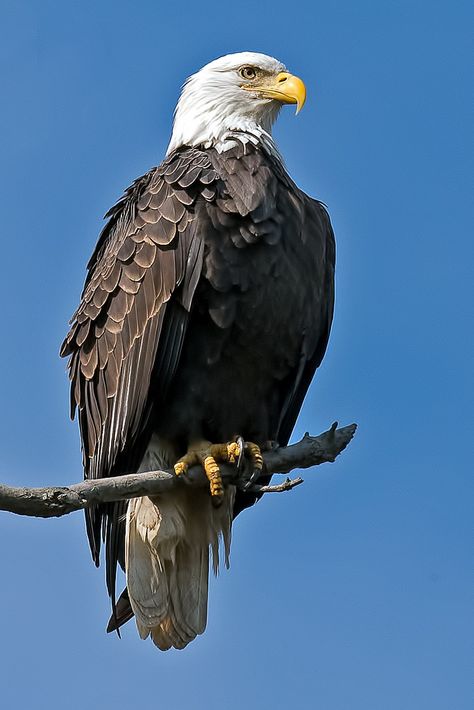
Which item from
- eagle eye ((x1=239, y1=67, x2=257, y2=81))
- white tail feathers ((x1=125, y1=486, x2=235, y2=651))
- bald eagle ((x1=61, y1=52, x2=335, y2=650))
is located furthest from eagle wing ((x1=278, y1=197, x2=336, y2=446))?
eagle eye ((x1=239, y1=67, x2=257, y2=81))

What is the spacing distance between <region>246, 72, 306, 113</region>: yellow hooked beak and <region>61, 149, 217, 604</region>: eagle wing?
72 centimetres

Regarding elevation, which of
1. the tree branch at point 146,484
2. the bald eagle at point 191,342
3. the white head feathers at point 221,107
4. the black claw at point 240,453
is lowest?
the tree branch at point 146,484

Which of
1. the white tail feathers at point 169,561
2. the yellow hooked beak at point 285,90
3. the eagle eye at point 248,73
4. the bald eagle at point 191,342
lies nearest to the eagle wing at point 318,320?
the bald eagle at point 191,342

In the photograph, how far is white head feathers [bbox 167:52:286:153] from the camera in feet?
24.3

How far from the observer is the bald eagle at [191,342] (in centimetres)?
661

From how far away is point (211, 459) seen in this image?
6.61 metres

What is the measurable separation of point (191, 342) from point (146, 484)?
1.08 meters

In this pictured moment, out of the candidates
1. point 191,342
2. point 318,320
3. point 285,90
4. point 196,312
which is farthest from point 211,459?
point 285,90

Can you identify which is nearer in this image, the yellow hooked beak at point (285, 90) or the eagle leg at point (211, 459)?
the eagle leg at point (211, 459)

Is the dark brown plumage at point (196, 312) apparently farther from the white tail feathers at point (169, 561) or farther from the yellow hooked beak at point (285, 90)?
the yellow hooked beak at point (285, 90)

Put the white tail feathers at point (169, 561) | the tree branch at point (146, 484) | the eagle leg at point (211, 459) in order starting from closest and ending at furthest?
the tree branch at point (146, 484), the eagle leg at point (211, 459), the white tail feathers at point (169, 561)

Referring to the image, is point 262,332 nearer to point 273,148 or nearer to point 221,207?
point 221,207

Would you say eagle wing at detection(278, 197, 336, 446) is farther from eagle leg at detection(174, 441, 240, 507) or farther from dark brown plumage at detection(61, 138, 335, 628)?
eagle leg at detection(174, 441, 240, 507)

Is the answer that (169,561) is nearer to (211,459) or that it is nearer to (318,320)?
(211,459)
